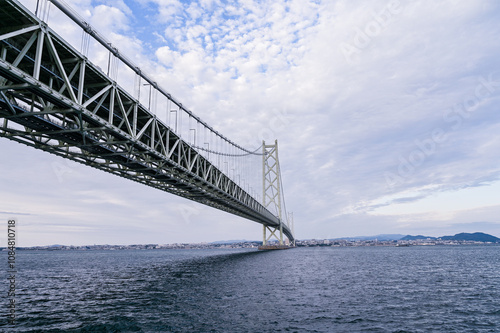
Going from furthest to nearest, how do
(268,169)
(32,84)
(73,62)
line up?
(268,169) → (73,62) → (32,84)

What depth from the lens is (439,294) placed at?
71.9 feet

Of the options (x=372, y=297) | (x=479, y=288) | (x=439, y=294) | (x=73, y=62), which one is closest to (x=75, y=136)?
(x=73, y=62)

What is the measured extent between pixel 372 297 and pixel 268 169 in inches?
3737

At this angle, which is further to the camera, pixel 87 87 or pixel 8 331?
pixel 87 87

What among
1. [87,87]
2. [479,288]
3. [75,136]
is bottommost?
[479,288]

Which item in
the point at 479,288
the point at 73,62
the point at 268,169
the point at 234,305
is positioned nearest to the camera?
the point at 73,62

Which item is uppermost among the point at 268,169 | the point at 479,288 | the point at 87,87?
the point at 268,169

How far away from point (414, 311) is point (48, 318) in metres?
19.2

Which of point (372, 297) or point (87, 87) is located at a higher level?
point (87, 87)

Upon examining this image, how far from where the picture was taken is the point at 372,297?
2045cm

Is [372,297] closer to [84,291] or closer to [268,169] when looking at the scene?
[84,291]

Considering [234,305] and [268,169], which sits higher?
[268,169]

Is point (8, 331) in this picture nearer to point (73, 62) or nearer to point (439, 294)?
point (73, 62)

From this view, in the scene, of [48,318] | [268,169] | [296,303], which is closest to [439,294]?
[296,303]
